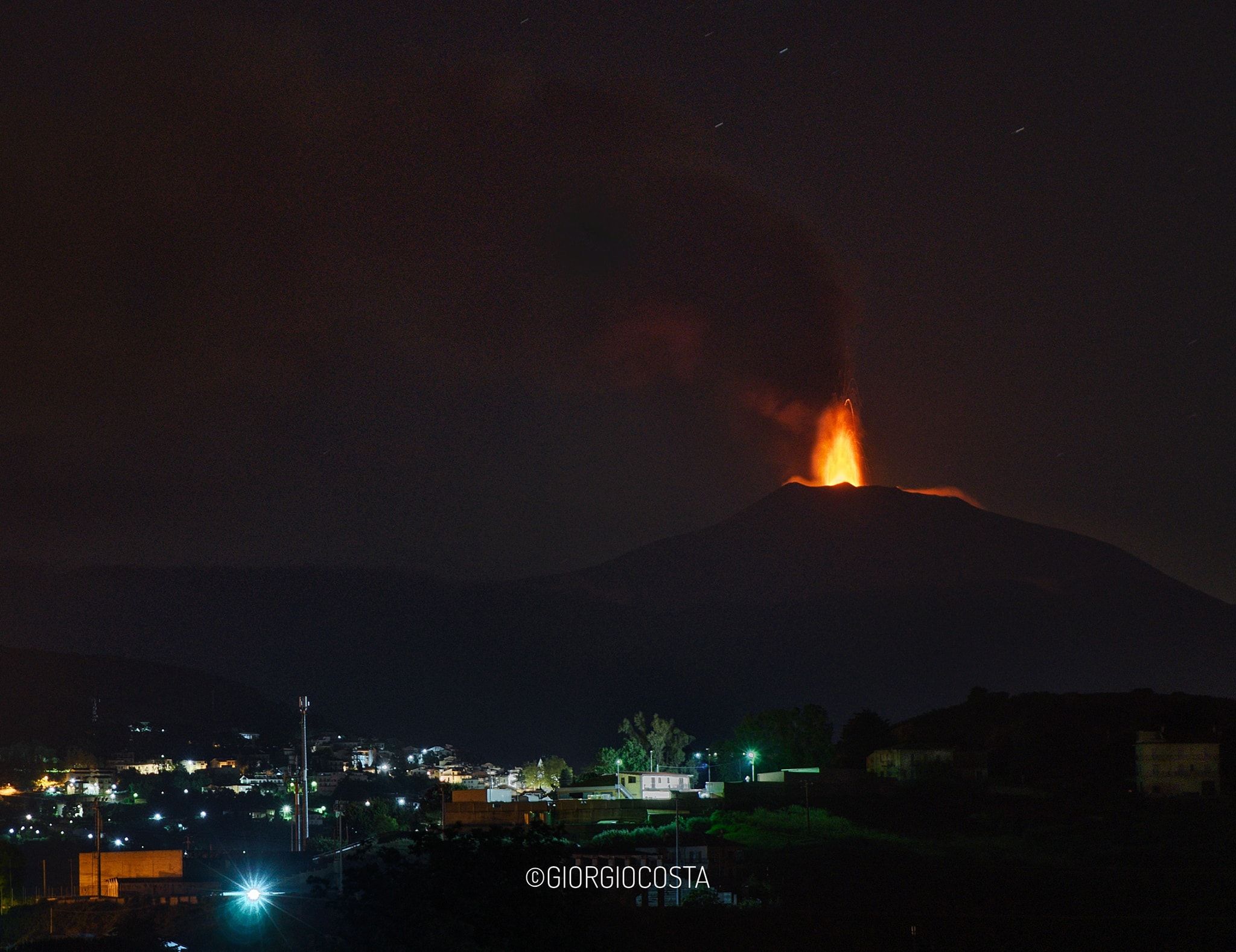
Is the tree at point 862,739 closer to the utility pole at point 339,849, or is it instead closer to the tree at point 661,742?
the tree at point 661,742

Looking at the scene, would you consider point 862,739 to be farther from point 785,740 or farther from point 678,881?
point 678,881

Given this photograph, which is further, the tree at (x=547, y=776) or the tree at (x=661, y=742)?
the tree at (x=661, y=742)

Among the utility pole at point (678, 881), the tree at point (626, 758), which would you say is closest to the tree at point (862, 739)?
the tree at point (626, 758)

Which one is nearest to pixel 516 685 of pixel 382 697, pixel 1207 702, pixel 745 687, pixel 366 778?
pixel 382 697

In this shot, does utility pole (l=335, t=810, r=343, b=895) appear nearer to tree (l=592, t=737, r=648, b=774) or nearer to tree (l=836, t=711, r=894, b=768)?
tree (l=592, t=737, r=648, b=774)

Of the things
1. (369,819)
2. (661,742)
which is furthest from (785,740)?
(369,819)

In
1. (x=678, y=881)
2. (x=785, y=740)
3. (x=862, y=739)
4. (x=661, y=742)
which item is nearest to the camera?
(x=678, y=881)

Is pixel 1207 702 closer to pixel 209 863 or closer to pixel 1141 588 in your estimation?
pixel 209 863
